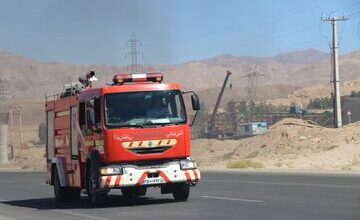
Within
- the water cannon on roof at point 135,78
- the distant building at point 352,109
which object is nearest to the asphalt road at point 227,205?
the water cannon on roof at point 135,78

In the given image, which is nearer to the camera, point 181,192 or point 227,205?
point 227,205

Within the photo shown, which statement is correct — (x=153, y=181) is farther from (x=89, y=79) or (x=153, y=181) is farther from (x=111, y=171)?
(x=89, y=79)

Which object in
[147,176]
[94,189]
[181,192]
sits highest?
[147,176]

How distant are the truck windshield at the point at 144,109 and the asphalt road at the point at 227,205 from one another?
2105 mm

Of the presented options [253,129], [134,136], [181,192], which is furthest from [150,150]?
[253,129]

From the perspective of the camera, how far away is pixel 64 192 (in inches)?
871

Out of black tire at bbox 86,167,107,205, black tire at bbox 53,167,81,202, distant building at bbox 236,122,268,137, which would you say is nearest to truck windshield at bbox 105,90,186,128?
black tire at bbox 86,167,107,205

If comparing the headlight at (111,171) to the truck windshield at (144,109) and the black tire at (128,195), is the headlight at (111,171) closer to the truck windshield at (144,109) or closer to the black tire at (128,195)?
the truck windshield at (144,109)

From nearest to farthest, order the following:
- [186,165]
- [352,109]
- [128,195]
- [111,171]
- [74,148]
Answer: [111,171] → [186,165] → [74,148] → [128,195] → [352,109]

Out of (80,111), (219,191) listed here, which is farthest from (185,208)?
(219,191)

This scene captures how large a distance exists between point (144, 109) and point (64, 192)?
509 centimetres

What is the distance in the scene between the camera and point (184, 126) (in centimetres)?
1845

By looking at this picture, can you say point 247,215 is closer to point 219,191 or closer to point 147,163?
point 147,163

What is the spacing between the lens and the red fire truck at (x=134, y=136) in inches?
709
